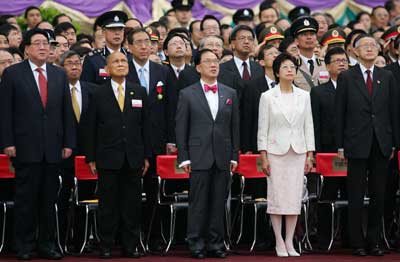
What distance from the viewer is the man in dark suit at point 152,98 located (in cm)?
1781

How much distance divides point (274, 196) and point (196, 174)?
3.32ft

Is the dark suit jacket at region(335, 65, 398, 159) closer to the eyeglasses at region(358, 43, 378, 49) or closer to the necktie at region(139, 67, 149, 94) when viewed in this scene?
the eyeglasses at region(358, 43, 378, 49)

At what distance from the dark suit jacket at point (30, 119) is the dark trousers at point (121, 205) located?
66 cm

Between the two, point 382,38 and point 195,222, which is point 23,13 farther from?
point 195,222

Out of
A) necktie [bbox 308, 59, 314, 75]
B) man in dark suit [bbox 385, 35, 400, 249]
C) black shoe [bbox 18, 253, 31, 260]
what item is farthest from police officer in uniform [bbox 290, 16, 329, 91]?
black shoe [bbox 18, 253, 31, 260]

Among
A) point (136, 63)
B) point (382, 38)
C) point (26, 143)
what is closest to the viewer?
point (26, 143)

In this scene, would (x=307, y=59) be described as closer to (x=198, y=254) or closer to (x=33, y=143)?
(x=198, y=254)

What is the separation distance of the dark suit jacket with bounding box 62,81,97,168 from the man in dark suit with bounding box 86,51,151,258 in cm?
A: 37

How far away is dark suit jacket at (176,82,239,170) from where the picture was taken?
671 inches

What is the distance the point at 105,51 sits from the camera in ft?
62.2

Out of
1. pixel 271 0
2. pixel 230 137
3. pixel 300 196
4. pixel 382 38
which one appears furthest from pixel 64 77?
pixel 271 0

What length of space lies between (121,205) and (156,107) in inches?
60.1

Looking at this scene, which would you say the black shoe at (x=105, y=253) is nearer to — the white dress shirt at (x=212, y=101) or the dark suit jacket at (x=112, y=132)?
the dark suit jacket at (x=112, y=132)

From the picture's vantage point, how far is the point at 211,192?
56.2 ft
